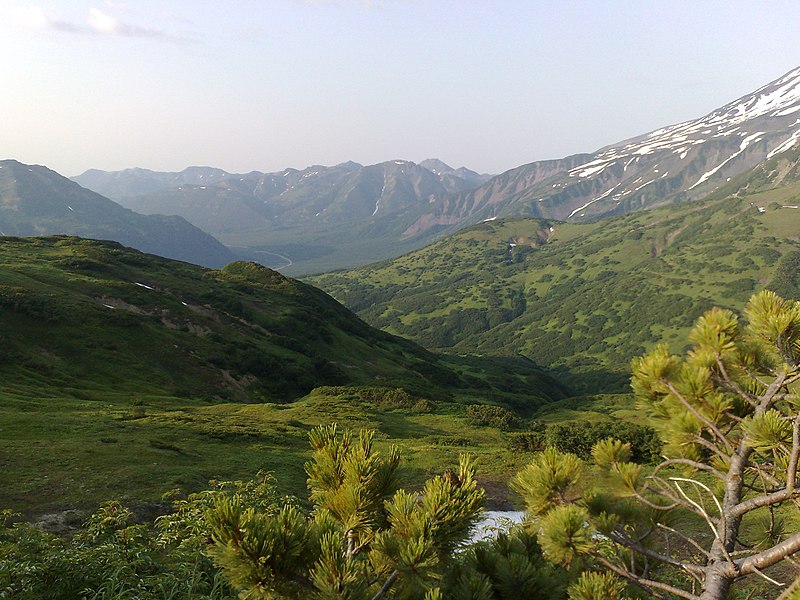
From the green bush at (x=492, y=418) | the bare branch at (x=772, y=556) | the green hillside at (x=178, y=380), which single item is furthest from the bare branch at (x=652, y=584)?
the green bush at (x=492, y=418)

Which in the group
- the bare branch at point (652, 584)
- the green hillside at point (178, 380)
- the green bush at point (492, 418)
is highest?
the bare branch at point (652, 584)

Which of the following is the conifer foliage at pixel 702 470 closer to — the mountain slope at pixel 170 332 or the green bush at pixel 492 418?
the green bush at pixel 492 418

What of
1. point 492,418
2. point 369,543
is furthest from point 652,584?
point 492,418

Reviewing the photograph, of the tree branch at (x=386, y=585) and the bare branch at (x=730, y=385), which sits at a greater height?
the bare branch at (x=730, y=385)

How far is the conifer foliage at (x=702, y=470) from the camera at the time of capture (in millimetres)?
4598

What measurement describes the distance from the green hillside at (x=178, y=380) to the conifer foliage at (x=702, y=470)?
17.6 m

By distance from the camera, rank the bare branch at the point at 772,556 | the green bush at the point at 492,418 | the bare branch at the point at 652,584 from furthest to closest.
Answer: the green bush at the point at 492,418 < the bare branch at the point at 652,584 < the bare branch at the point at 772,556

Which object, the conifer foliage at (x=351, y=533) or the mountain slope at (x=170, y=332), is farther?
the mountain slope at (x=170, y=332)

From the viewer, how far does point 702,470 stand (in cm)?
522

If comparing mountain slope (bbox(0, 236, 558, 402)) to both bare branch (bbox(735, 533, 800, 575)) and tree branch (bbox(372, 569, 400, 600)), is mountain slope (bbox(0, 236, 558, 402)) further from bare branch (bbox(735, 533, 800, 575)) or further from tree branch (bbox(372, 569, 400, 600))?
bare branch (bbox(735, 533, 800, 575))

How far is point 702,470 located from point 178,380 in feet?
222

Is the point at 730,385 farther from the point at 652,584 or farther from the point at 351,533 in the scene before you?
the point at 351,533

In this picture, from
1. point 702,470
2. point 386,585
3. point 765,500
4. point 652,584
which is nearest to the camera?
point 386,585

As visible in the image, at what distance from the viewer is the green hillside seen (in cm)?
2216
